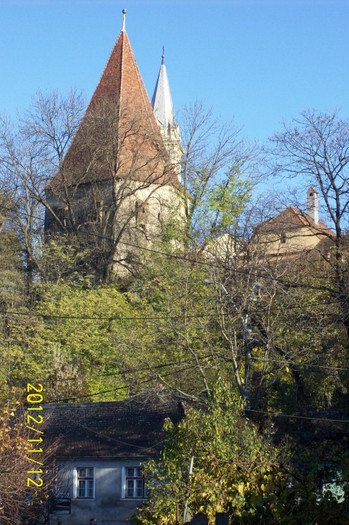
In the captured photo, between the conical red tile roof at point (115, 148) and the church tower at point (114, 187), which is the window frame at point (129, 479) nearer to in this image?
the church tower at point (114, 187)

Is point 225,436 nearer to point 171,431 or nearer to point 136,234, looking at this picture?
point 171,431

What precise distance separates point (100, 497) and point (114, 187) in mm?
25931

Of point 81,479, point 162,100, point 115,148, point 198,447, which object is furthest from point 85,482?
point 162,100

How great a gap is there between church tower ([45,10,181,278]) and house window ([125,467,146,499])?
20719 mm

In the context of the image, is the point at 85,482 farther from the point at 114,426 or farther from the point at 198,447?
the point at 198,447

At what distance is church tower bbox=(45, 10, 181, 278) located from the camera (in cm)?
4316

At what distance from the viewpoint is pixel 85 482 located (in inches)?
866

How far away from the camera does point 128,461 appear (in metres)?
21.5

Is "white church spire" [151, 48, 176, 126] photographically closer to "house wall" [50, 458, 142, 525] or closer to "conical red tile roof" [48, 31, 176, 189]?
"conical red tile roof" [48, 31, 176, 189]

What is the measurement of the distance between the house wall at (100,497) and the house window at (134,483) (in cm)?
17

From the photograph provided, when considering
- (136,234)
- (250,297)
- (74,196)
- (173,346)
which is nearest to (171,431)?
(250,297)

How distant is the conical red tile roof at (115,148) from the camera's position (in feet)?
144

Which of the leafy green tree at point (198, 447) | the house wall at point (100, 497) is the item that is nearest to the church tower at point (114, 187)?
the house wall at point (100, 497)

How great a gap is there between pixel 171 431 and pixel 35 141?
3048 centimetres
